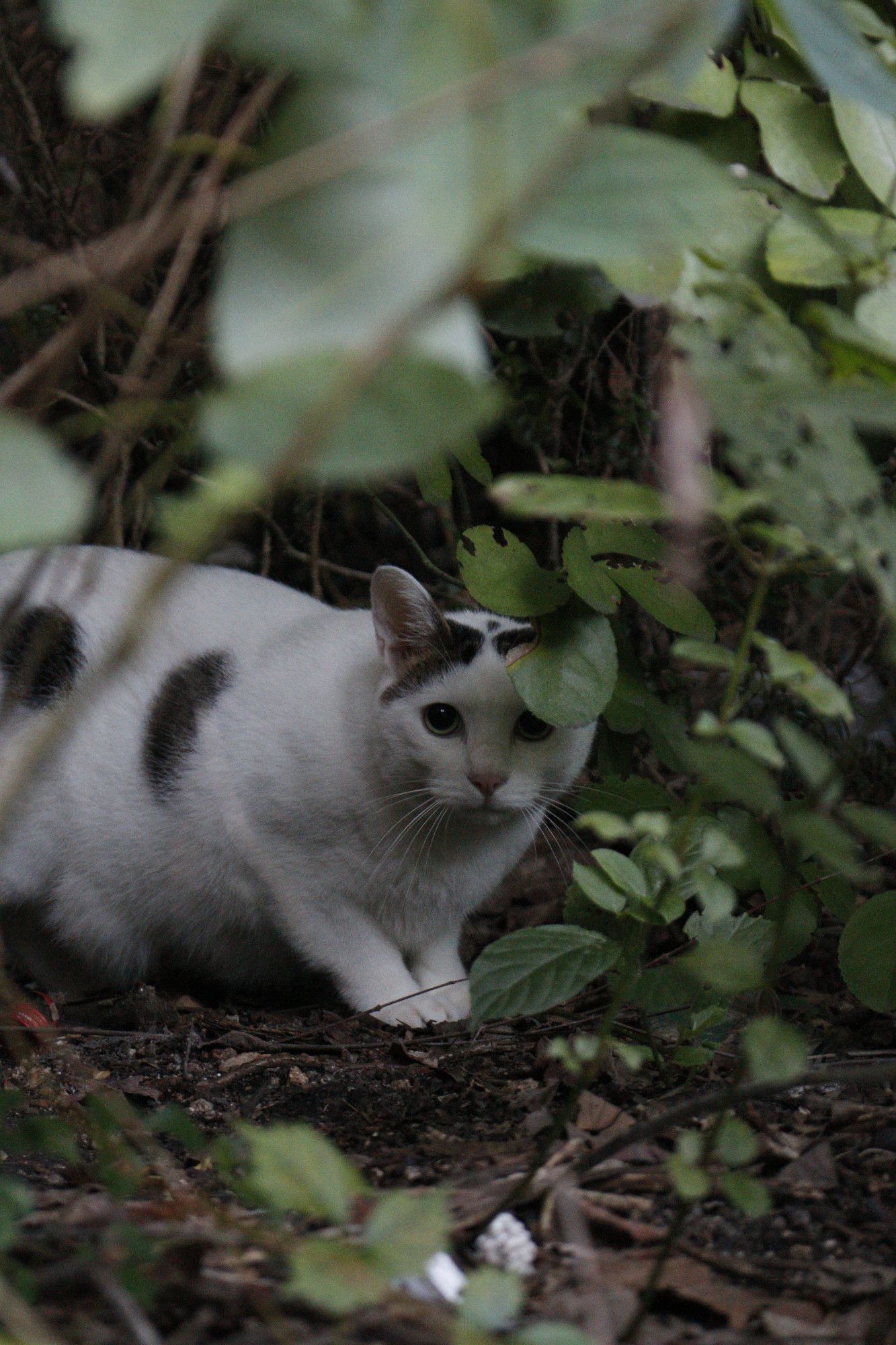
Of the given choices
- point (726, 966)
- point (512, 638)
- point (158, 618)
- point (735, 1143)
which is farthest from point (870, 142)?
point (158, 618)

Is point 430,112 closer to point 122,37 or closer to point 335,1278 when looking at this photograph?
point 122,37

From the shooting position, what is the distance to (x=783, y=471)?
1.00 meters

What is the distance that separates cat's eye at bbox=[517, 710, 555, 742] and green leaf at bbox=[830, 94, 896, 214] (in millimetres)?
1328

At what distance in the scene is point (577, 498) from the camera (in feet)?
3.47

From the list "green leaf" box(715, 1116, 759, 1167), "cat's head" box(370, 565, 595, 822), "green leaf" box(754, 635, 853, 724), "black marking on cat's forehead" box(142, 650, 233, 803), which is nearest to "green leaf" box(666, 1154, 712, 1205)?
"green leaf" box(715, 1116, 759, 1167)

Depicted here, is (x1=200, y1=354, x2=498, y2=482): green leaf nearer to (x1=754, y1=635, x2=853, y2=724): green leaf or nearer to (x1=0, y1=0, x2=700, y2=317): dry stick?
(x1=0, y1=0, x2=700, y2=317): dry stick

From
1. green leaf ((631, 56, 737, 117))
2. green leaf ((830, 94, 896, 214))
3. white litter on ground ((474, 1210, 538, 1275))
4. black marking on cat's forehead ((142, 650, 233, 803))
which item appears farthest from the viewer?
black marking on cat's forehead ((142, 650, 233, 803))

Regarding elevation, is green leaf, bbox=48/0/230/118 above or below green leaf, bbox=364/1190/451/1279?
above

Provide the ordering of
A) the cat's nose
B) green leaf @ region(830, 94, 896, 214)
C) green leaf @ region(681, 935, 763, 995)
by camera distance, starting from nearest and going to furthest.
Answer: green leaf @ region(681, 935, 763, 995) → green leaf @ region(830, 94, 896, 214) → the cat's nose

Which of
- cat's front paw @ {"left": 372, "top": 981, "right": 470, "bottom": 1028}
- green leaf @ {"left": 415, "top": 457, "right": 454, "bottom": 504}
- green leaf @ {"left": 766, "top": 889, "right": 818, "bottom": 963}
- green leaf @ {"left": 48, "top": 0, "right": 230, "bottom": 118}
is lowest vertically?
cat's front paw @ {"left": 372, "top": 981, "right": 470, "bottom": 1028}

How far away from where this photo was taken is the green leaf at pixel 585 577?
76.2 inches

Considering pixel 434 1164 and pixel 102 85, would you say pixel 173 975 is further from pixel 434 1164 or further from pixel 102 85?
pixel 102 85

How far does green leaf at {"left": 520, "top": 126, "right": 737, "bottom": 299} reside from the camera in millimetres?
773

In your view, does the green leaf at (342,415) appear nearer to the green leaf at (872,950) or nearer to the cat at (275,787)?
the green leaf at (872,950)
